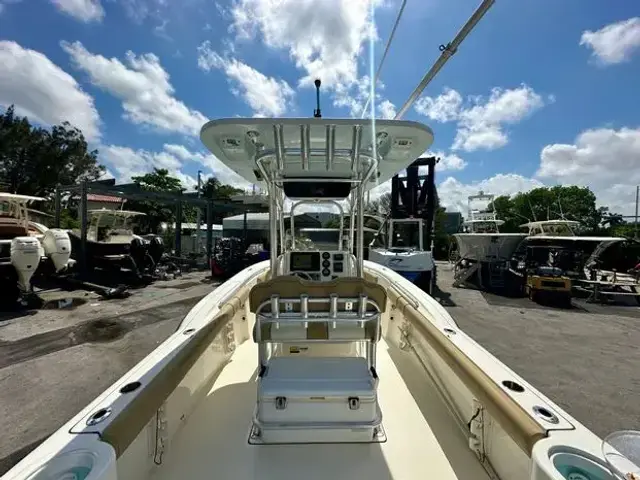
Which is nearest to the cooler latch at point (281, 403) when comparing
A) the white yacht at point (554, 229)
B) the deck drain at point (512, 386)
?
the deck drain at point (512, 386)

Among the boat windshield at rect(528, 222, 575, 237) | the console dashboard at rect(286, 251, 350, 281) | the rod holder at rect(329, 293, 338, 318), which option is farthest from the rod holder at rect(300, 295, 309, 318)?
the boat windshield at rect(528, 222, 575, 237)

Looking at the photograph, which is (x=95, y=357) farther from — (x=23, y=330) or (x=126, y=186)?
(x=126, y=186)

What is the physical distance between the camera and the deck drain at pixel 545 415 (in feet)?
4.25

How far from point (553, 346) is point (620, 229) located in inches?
930

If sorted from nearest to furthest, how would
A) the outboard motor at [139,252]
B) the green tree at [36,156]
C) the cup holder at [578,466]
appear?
the cup holder at [578,466] < the outboard motor at [139,252] < the green tree at [36,156]

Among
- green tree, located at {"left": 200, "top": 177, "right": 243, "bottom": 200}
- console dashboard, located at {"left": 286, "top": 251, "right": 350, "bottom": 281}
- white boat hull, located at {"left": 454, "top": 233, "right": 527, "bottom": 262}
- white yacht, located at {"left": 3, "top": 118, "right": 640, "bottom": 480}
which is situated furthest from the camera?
green tree, located at {"left": 200, "top": 177, "right": 243, "bottom": 200}

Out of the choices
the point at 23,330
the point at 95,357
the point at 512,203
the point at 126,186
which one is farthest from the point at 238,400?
the point at 512,203

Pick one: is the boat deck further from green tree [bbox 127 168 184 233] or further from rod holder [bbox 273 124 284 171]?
green tree [bbox 127 168 184 233]

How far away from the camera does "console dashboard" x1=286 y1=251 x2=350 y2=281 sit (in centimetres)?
383

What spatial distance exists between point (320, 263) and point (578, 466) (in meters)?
2.91

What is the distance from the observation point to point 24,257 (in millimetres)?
6367

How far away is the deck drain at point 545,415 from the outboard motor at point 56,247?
949cm

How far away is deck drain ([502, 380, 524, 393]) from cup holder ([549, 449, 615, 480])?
0.42 m

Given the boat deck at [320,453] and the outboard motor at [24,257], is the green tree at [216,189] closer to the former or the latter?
the outboard motor at [24,257]
